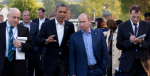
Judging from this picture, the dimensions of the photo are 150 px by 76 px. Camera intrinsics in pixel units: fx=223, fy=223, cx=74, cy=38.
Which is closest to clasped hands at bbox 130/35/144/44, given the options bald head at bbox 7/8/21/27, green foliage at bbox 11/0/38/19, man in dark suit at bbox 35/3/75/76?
man in dark suit at bbox 35/3/75/76

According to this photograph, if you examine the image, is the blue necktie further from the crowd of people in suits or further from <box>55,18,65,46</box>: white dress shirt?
<box>55,18,65,46</box>: white dress shirt

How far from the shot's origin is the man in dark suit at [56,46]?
509cm

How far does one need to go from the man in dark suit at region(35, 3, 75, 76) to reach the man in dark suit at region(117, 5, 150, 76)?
1.28m

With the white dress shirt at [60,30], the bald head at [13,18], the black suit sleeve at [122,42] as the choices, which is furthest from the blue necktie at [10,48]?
the black suit sleeve at [122,42]

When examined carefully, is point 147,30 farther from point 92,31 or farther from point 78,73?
point 78,73

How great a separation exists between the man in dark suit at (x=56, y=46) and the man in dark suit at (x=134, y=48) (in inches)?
50.4

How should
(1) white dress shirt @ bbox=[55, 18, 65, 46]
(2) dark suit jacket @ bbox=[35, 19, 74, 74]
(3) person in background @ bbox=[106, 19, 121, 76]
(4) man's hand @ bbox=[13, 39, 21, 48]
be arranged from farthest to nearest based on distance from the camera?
1. (3) person in background @ bbox=[106, 19, 121, 76]
2. (1) white dress shirt @ bbox=[55, 18, 65, 46]
3. (2) dark suit jacket @ bbox=[35, 19, 74, 74]
4. (4) man's hand @ bbox=[13, 39, 21, 48]

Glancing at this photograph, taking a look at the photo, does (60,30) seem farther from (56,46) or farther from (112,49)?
(112,49)

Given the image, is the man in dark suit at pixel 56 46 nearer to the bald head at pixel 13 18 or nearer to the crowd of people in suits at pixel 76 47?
the crowd of people in suits at pixel 76 47

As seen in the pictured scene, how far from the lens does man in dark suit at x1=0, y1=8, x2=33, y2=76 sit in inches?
185

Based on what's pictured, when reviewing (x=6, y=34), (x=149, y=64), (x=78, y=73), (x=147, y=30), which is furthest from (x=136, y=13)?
(x=6, y=34)

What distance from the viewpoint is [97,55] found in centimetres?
488

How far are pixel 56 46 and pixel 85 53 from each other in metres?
0.72

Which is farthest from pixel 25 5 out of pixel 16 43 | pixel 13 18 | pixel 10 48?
pixel 16 43
